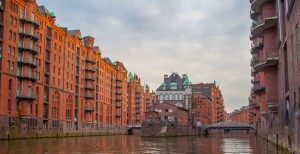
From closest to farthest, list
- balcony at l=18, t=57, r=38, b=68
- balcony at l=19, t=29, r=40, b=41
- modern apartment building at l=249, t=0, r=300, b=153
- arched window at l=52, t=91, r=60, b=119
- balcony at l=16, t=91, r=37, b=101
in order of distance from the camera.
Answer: modern apartment building at l=249, t=0, r=300, b=153, balcony at l=16, t=91, r=37, b=101, balcony at l=18, t=57, r=38, b=68, balcony at l=19, t=29, r=40, b=41, arched window at l=52, t=91, r=60, b=119

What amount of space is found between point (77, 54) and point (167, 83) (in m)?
65.6

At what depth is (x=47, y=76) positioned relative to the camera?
3541 inches

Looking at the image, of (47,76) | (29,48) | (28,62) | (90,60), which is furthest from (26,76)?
(90,60)

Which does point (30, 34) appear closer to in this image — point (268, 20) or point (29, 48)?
point (29, 48)

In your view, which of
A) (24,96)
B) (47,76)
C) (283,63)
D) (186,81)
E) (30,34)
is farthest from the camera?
(186,81)

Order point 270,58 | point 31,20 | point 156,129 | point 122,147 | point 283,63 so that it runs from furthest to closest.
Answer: point 156,129, point 31,20, point 122,147, point 270,58, point 283,63

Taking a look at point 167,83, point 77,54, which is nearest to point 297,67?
point 77,54

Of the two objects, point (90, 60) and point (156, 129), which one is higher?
point (90, 60)

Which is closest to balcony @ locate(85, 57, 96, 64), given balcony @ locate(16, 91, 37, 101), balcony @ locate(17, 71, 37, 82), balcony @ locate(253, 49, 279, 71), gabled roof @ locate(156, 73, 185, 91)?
balcony @ locate(17, 71, 37, 82)

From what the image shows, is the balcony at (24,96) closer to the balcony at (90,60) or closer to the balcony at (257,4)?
the balcony at (90,60)

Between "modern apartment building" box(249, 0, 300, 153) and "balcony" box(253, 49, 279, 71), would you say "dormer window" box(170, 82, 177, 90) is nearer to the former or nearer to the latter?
"modern apartment building" box(249, 0, 300, 153)

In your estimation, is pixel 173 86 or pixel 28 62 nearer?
pixel 28 62

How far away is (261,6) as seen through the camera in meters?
46.7

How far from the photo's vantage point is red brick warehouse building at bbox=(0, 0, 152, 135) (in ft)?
231
